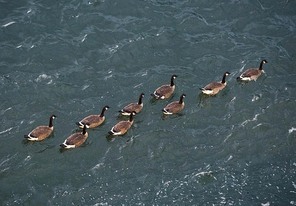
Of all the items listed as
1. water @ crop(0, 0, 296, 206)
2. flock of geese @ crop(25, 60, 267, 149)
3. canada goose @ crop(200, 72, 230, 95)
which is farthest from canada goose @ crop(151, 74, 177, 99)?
canada goose @ crop(200, 72, 230, 95)

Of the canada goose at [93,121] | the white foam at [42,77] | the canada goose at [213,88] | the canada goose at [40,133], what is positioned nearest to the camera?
the canada goose at [40,133]

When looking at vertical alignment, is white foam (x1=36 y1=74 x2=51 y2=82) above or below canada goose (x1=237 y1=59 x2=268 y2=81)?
above

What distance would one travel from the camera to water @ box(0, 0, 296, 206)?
71.8 feet

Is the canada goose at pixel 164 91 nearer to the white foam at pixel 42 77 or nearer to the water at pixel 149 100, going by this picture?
the water at pixel 149 100

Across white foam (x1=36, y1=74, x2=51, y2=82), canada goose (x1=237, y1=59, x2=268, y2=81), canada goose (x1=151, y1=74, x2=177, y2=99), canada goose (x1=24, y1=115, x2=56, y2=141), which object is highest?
white foam (x1=36, y1=74, x2=51, y2=82)

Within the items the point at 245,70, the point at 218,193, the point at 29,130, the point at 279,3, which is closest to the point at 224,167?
the point at 218,193

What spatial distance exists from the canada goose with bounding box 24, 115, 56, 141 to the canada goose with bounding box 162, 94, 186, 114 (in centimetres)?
584

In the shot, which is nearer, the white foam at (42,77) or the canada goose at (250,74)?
the white foam at (42,77)

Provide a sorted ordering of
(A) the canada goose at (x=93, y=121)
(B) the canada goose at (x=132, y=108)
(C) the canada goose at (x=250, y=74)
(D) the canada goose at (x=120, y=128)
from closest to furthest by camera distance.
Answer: (D) the canada goose at (x=120, y=128), (A) the canada goose at (x=93, y=121), (B) the canada goose at (x=132, y=108), (C) the canada goose at (x=250, y=74)

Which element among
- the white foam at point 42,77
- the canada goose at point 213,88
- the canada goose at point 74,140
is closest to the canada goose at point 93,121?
the canada goose at point 74,140

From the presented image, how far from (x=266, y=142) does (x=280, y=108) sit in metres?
2.85

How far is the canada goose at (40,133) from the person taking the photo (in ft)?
77.9

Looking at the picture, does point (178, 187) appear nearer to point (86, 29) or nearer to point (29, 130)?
point (29, 130)

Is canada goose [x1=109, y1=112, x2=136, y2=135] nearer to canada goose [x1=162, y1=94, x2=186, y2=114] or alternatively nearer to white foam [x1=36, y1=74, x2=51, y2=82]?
canada goose [x1=162, y1=94, x2=186, y2=114]
